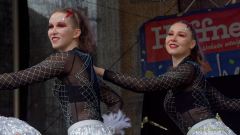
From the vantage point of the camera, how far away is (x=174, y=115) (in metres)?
3.99

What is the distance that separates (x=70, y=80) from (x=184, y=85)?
0.78m

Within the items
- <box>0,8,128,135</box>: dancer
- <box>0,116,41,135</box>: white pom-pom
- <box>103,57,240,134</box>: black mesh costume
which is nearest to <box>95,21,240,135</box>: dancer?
<box>103,57,240,134</box>: black mesh costume

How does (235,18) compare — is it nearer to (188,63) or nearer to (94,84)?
(188,63)

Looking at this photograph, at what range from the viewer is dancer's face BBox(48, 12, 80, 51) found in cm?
370

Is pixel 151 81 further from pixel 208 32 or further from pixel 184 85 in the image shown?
pixel 208 32

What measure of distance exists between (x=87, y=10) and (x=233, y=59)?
1668 mm

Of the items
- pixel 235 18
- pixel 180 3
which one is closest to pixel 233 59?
pixel 235 18

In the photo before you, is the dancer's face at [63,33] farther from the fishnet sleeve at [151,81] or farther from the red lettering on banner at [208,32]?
the red lettering on banner at [208,32]

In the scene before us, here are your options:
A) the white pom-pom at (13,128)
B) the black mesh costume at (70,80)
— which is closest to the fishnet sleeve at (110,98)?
the black mesh costume at (70,80)

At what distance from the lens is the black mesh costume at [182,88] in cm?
381

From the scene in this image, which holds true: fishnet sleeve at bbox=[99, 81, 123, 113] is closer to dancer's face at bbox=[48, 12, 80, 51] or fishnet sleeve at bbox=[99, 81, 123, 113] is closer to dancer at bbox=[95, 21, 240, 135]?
dancer at bbox=[95, 21, 240, 135]

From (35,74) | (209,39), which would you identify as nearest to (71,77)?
(35,74)

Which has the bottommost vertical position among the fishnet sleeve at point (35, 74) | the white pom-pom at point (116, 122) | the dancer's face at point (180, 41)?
the white pom-pom at point (116, 122)

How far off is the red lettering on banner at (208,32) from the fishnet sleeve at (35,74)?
270 centimetres
